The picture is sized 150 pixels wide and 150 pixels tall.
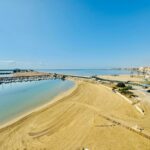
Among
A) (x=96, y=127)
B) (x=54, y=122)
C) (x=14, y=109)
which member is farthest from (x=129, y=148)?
(x=14, y=109)

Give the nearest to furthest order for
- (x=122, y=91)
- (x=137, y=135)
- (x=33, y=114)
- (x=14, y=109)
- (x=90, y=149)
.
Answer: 1. (x=90, y=149)
2. (x=137, y=135)
3. (x=33, y=114)
4. (x=14, y=109)
5. (x=122, y=91)

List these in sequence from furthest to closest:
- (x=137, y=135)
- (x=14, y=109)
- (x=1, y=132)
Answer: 1. (x=14, y=109)
2. (x=1, y=132)
3. (x=137, y=135)

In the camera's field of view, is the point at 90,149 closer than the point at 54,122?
Yes

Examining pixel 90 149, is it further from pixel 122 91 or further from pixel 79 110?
pixel 122 91

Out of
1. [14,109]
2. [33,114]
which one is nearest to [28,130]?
[33,114]

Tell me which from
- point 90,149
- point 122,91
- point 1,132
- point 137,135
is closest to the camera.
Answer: point 90,149

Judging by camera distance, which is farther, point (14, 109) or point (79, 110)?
point (14, 109)

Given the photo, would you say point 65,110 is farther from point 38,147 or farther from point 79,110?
point 38,147

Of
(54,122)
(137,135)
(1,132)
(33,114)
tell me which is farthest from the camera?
(33,114)
